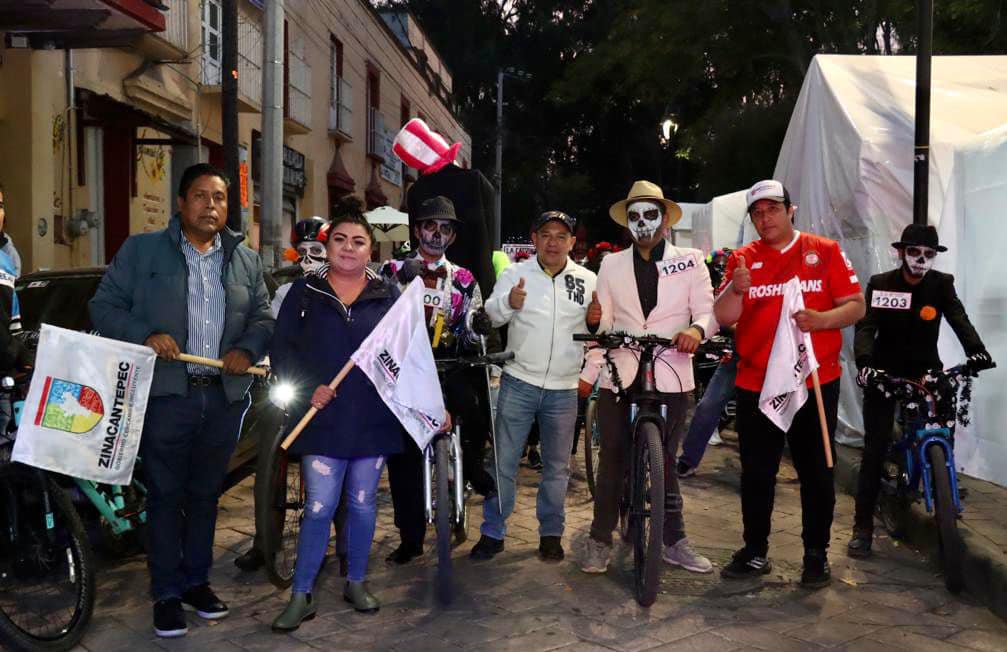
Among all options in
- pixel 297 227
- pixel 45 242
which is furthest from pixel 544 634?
pixel 45 242

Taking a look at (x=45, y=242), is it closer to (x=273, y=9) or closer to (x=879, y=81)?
(x=273, y=9)

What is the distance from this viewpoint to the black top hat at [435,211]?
5445 millimetres

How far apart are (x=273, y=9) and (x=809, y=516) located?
372 inches

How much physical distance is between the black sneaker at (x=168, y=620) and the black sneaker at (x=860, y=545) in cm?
356

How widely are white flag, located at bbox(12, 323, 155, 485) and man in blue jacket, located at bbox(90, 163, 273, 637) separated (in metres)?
0.11

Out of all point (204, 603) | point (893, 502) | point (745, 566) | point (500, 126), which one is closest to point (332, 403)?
Answer: point (204, 603)

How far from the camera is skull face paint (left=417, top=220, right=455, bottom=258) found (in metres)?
5.48

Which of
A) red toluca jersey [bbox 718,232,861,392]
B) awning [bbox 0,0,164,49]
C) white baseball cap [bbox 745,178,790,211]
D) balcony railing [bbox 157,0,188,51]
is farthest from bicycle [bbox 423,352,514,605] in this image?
balcony railing [bbox 157,0,188,51]

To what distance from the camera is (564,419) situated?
5.61 metres

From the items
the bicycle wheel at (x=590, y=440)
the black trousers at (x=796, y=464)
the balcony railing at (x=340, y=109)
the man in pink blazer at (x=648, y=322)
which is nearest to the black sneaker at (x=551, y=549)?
the man in pink blazer at (x=648, y=322)

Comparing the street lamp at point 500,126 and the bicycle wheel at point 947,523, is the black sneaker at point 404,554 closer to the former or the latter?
the bicycle wheel at point 947,523

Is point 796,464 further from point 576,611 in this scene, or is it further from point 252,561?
point 252,561

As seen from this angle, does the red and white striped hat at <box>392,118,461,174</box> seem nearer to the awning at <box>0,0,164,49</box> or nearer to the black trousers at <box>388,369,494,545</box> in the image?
the black trousers at <box>388,369,494,545</box>

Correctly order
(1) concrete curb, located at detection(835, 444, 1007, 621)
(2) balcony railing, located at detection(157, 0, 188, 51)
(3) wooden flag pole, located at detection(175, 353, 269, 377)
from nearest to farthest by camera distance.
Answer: (3) wooden flag pole, located at detection(175, 353, 269, 377)
(1) concrete curb, located at detection(835, 444, 1007, 621)
(2) balcony railing, located at detection(157, 0, 188, 51)
